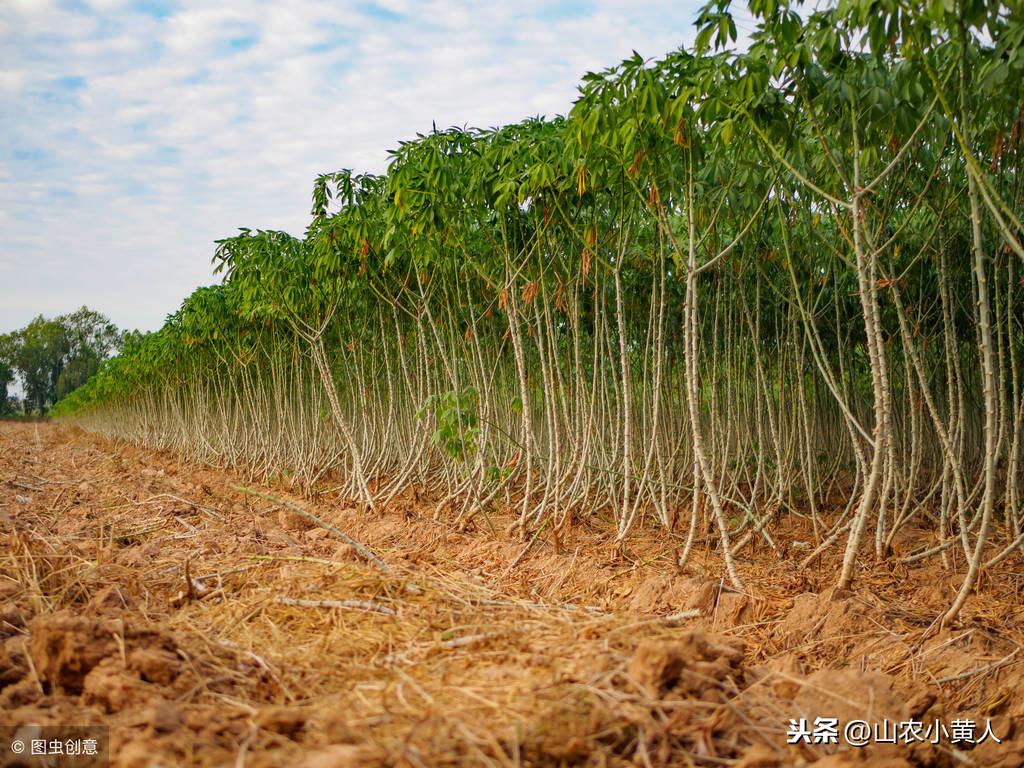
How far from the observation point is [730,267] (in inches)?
235

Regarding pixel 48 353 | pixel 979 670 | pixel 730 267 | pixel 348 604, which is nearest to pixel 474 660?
pixel 348 604

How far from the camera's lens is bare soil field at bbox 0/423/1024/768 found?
2.01 meters

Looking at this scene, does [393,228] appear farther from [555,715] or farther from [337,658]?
[555,715]

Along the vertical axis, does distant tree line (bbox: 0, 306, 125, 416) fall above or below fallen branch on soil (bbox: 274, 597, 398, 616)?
above

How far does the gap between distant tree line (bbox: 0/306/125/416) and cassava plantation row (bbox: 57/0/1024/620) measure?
60.4 metres

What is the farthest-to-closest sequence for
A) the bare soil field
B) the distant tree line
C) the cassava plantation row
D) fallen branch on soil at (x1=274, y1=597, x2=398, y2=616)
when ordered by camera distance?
the distant tree line < the cassava plantation row < fallen branch on soil at (x1=274, y1=597, x2=398, y2=616) < the bare soil field

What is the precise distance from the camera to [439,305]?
8438 millimetres

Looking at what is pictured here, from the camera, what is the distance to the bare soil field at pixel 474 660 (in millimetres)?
2010

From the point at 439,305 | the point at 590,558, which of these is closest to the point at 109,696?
the point at 590,558

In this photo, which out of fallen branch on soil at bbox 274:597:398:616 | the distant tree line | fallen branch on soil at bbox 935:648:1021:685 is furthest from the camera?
the distant tree line

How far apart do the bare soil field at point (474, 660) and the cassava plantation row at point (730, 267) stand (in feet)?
1.32

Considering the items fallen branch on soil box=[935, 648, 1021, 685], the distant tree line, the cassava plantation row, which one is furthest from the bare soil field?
the distant tree line

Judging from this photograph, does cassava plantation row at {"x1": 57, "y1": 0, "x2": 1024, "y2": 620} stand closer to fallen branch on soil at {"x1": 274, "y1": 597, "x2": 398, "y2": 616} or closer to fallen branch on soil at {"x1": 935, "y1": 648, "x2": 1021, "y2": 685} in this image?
fallen branch on soil at {"x1": 935, "y1": 648, "x2": 1021, "y2": 685}

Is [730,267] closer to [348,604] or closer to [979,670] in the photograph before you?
[979,670]
